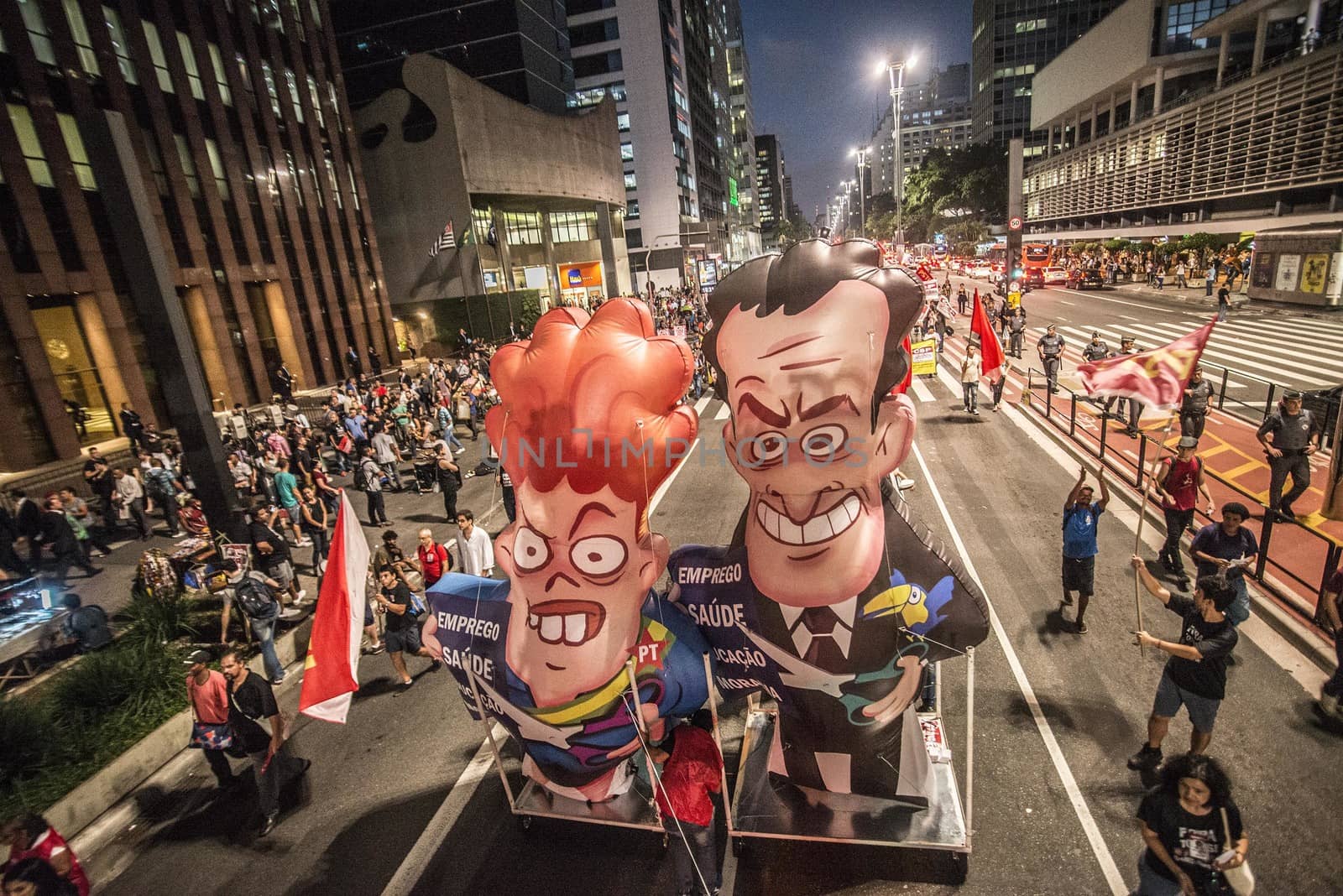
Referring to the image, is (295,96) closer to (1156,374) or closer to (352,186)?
(352,186)

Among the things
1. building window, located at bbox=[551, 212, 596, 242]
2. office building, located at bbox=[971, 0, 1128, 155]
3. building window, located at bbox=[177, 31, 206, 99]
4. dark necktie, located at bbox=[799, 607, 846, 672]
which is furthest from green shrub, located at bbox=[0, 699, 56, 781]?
office building, located at bbox=[971, 0, 1128, 155]

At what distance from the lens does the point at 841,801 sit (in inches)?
185

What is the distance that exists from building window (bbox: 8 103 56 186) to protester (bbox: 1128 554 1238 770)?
81.9ft

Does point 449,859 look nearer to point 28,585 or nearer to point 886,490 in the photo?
point 886,490

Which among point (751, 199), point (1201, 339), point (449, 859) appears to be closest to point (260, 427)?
point (449, 859)

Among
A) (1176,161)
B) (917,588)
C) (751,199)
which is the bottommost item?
(917,588)

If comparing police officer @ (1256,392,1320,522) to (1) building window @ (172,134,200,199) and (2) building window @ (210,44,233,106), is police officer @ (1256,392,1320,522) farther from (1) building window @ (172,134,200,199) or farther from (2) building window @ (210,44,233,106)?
(2) building window @ (210,44,233,106)

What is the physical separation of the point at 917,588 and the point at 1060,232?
255 feet

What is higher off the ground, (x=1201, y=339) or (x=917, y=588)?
(x=1201, y=339)

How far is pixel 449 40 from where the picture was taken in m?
42.4

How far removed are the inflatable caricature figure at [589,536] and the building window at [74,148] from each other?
2173 centimetres

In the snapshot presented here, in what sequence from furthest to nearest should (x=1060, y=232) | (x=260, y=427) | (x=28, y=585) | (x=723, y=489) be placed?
(x=1060, y=232), (x=260, y=427), (x=723, y=489), (x=28, y=585)

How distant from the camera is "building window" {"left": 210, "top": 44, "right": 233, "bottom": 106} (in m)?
23.4

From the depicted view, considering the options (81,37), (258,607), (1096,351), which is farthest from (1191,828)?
(81,37)
